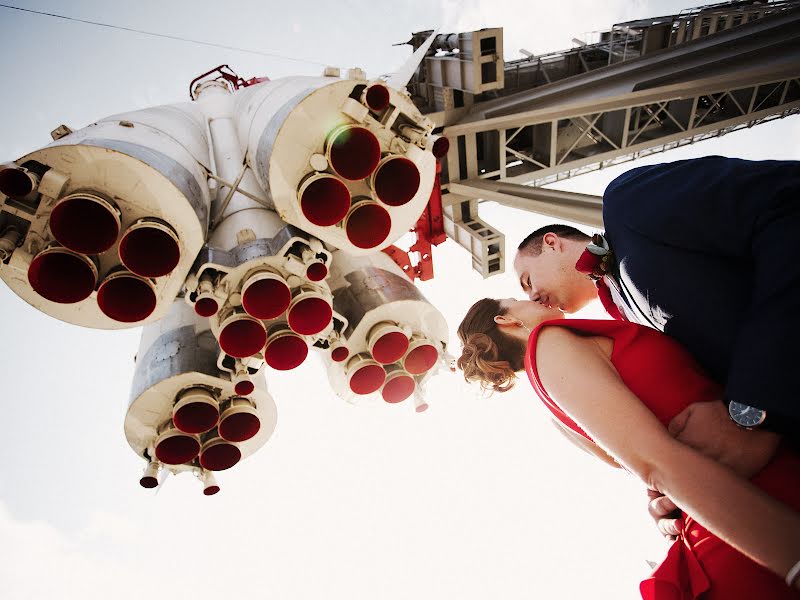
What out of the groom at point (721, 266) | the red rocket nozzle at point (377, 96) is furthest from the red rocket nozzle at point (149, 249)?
the groom at point (721, 266)

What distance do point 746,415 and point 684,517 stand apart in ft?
2.62

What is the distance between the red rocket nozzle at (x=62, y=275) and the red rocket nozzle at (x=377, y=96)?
2465mm

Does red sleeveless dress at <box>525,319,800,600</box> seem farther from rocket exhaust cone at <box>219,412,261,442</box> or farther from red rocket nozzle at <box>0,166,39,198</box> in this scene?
red rocket nozzle at <box>0,166,39,198</box>

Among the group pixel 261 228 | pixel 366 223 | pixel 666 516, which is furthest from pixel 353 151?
pixel 666 516

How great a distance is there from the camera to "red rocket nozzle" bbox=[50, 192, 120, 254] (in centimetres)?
263

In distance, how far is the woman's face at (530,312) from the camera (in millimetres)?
2588

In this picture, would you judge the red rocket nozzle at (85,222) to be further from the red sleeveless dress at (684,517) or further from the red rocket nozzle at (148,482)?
the red sleeveless dress at (684,517)

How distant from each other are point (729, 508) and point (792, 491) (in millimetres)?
393

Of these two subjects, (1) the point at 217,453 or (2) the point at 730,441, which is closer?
(2) the point at 730,441

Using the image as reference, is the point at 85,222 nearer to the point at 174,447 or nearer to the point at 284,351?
the point at 284,351

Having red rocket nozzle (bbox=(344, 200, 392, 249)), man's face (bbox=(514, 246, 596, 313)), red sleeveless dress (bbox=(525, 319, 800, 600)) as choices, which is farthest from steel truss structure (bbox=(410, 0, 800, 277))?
red sleeveless dress (bbox=(525, 319, 800, 600))

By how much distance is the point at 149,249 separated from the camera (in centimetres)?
292

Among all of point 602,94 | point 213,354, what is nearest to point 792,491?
point 213,354

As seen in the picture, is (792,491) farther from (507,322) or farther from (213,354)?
(213,354)
